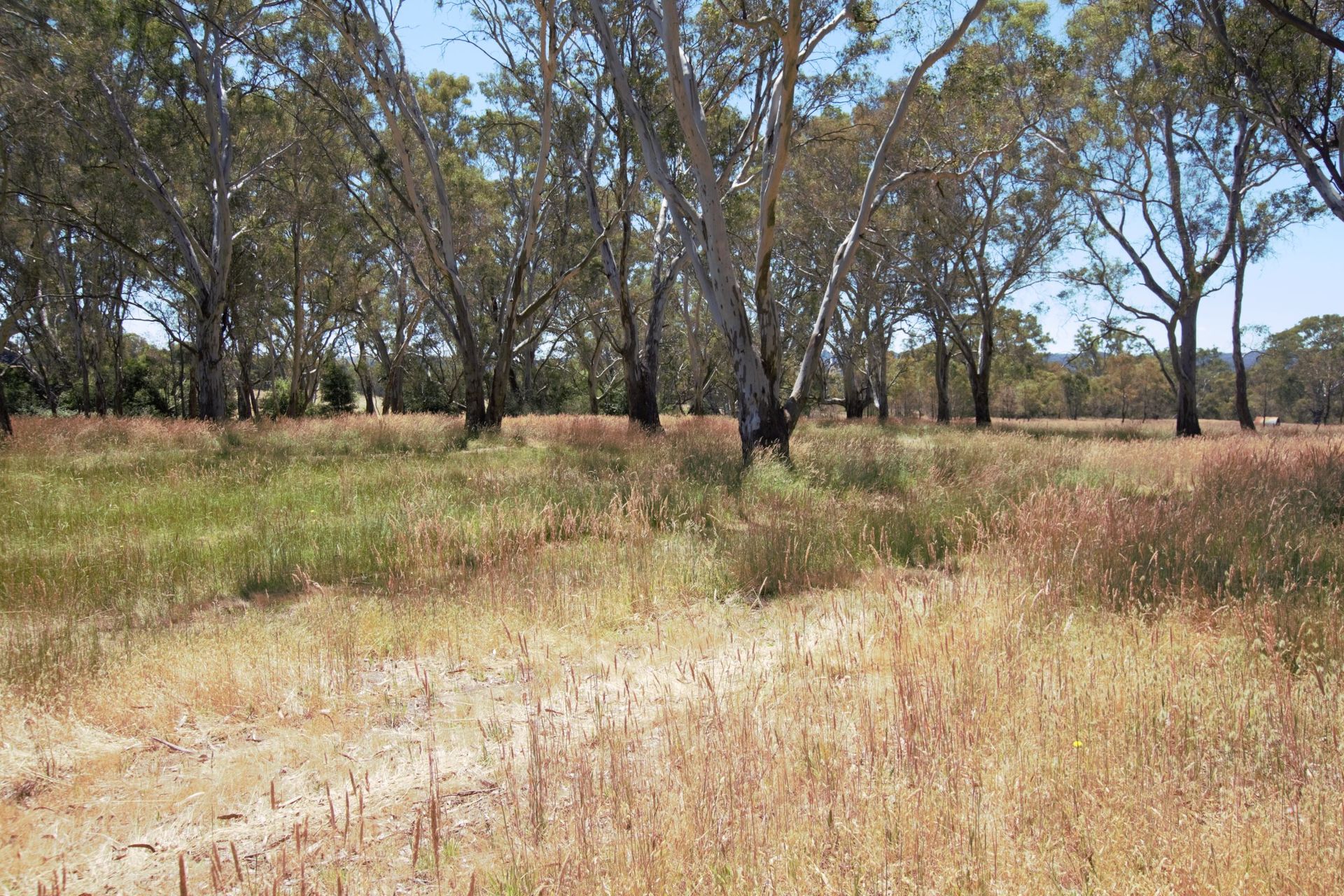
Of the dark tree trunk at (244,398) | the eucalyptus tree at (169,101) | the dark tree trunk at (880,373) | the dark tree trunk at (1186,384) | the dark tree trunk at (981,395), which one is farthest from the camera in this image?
the dark tree trunk at (880,373)

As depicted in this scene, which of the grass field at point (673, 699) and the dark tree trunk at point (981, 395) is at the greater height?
the dark tree trunk at point (981, 395)

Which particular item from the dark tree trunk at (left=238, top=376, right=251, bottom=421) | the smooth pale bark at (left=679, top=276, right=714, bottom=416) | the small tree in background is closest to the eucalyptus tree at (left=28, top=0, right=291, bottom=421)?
the dark tree trunk at (left=238, top=376, right=251, bottom=421)

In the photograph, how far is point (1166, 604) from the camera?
3.56 meters

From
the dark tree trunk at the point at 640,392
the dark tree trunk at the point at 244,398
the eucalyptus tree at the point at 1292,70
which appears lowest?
the dark tree trunk at the point at 640,392

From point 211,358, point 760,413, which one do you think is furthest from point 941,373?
point 211,358

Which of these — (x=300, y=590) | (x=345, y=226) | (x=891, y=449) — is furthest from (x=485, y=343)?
(x=300, y=590)

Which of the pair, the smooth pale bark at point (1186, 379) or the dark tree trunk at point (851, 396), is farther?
the dark tree trunk at point (851, 396)

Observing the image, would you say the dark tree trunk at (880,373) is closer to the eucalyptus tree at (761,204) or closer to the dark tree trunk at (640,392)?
the dark tree trunk at (640,392)

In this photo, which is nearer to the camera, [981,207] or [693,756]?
[693,756]

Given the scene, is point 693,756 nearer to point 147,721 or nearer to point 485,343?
point 147,721

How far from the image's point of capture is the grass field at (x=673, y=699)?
6.12ft

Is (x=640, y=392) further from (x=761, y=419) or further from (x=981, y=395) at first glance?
(x=981, y=395)

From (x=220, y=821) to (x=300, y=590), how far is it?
2592 millimetres

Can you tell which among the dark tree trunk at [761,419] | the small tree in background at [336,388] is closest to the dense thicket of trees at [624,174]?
the dark tree trunk at [761,419]
